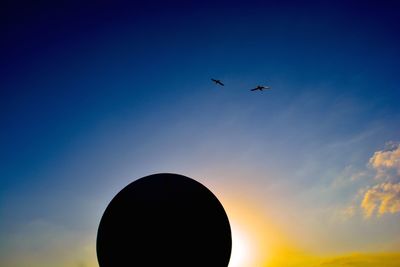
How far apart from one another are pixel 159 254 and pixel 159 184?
9.15 feet

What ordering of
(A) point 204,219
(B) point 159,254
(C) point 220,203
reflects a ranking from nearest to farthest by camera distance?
(B) point 159,254 < (A) point 204,219 < (C) point 220,203

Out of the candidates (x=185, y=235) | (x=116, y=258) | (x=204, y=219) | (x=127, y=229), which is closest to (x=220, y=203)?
(x=204, y=219)

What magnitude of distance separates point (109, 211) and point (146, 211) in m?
1.69

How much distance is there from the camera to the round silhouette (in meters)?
10.4

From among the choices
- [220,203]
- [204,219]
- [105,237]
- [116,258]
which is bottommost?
[116,258]

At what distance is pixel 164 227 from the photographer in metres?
10.6

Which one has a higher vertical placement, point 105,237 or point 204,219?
point 204,219

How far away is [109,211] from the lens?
11.2m

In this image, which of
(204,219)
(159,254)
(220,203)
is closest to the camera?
(159,254)

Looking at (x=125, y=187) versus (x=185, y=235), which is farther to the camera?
(x=125, y=187)

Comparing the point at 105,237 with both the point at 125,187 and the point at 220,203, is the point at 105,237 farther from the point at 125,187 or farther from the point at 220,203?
the point at 220,203

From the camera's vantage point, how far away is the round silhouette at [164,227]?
10.4 m

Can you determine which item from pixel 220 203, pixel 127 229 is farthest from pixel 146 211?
pixel 220 203

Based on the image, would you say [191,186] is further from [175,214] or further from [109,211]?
[109,211]
